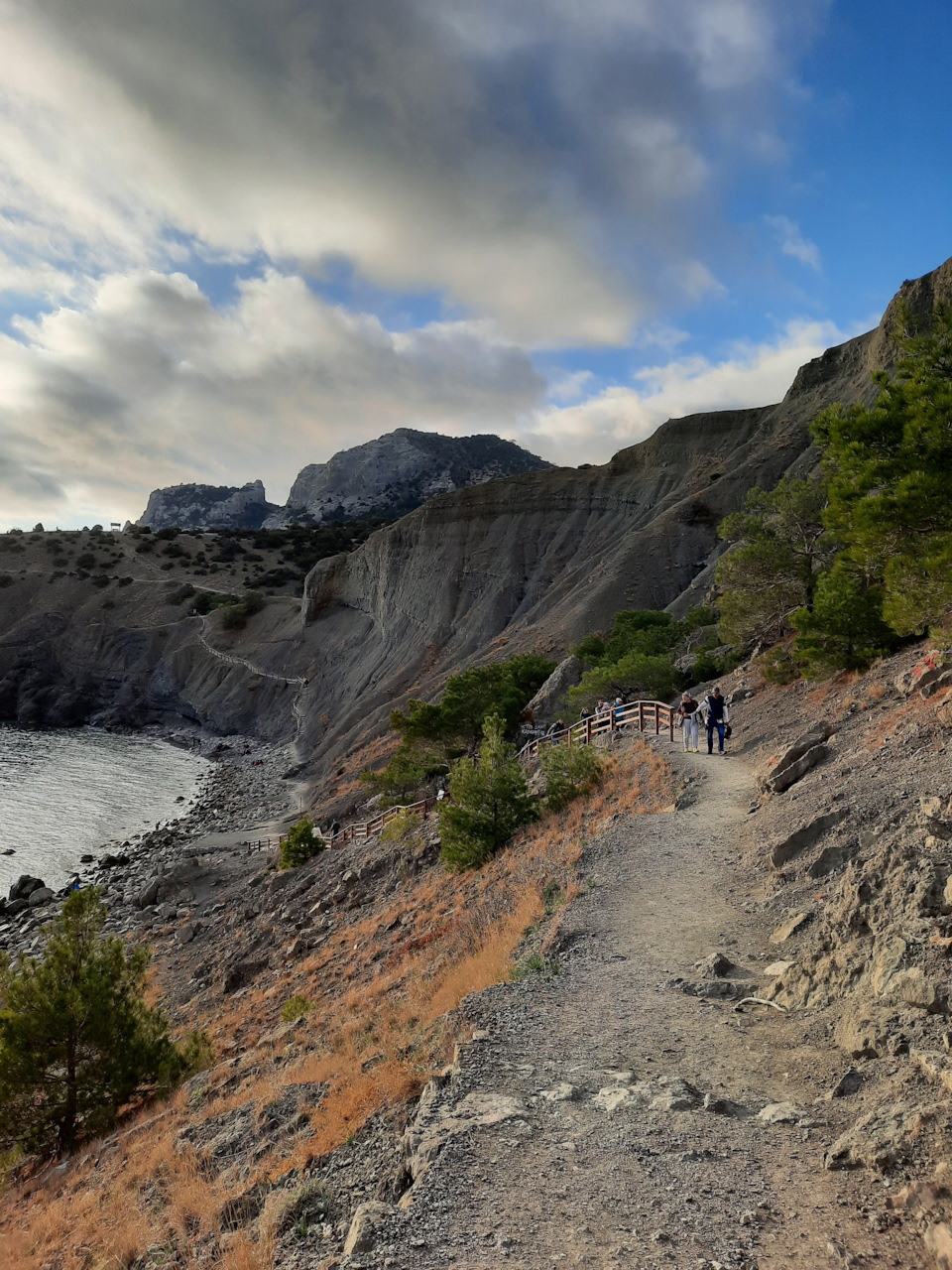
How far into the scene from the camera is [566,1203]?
14.3 feet

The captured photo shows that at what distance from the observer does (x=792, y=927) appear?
26.0 ft

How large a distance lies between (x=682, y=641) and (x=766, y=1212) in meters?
31.7

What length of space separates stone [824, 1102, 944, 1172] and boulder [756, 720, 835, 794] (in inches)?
363

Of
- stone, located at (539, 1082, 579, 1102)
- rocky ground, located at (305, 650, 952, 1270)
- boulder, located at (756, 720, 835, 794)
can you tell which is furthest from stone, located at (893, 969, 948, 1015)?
boulder, located at (756, 720, 835, 794)

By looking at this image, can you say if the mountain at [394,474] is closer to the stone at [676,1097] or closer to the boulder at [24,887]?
the boulder at [24,887]

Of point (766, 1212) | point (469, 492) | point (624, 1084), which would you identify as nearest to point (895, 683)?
point (624, 1084)

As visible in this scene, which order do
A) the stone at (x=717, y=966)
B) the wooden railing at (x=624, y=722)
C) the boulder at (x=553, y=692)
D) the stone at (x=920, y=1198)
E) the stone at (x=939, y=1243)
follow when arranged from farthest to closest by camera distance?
1. the boulder at (x=553, y=692)
2. the wooden railing at (x=624, y=722)
3. the stone at (x=717, y=966)
4. the stone at (x=920, y=1198)
5. the stone at (x=939, y=1243)

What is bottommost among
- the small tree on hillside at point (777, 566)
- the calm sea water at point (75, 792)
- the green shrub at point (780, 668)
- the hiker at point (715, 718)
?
the calm sea water at point (75, 792)

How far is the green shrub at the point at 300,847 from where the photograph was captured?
1042 inches

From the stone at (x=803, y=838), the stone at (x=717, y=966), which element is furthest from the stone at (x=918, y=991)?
the stone at (x=803, y=838)

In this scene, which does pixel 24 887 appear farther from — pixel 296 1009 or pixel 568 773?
pixel 568 773

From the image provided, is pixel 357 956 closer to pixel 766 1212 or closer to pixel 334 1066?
pixel 334 1066

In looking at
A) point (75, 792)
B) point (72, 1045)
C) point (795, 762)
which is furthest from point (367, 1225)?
point (75, 792)

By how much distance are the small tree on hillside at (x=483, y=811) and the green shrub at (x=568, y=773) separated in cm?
59
